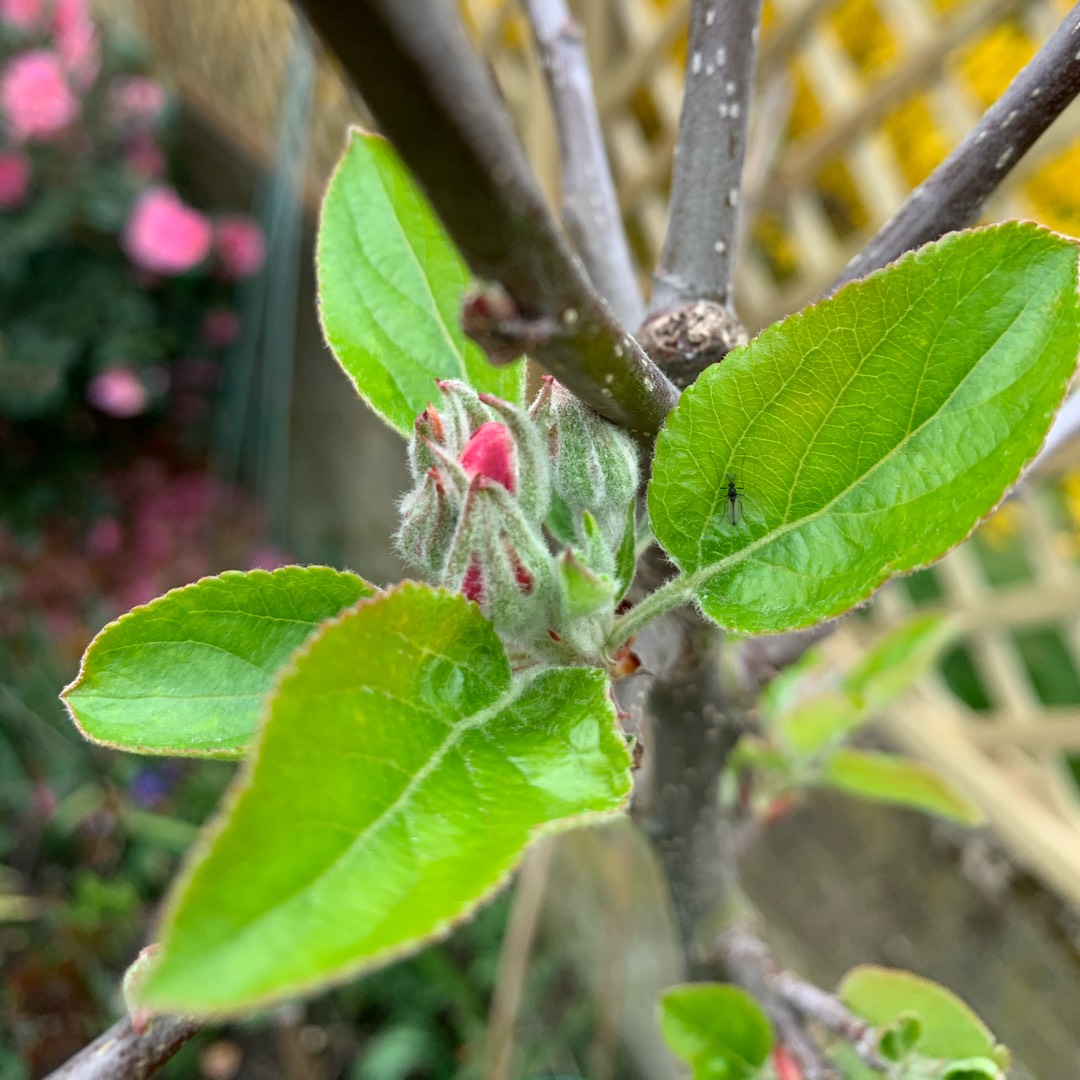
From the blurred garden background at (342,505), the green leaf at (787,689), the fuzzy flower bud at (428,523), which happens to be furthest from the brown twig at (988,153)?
the blurred garden background at (342,505)

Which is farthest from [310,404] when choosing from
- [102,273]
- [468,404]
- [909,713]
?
[468,404]

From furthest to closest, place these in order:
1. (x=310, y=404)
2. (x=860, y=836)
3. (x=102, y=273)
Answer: (x=310, y=404), (x=102, y=273), (x=860, y=836)

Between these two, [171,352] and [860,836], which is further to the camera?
[171,352]

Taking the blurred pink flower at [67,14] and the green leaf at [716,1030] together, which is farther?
the blurred pink flower at [67,14]

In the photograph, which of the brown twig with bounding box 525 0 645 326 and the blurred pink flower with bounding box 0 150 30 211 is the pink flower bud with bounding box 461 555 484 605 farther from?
the blurred pink flower with bounding box 0 150 30 211

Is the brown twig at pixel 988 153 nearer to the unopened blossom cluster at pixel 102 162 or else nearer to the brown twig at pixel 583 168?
the brown twig at pixel 583 168

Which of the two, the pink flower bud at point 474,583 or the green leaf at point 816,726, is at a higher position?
the pink flower bud at point 474,583

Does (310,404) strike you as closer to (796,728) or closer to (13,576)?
(13,576)
